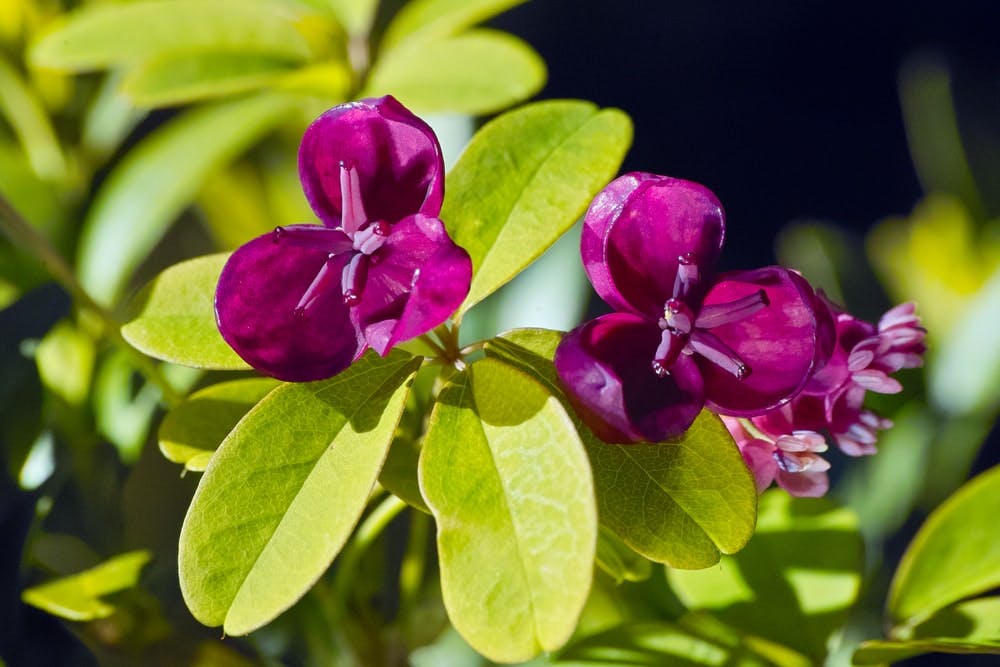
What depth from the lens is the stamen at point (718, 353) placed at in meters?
0.57

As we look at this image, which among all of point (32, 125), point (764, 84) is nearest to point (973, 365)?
point (764, 84)

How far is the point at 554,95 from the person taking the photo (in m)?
1.71

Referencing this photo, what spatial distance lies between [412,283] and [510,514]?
138 millimetres

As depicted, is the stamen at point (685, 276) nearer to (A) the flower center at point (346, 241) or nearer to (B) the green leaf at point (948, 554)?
(A) the flower center at point (346, 241)

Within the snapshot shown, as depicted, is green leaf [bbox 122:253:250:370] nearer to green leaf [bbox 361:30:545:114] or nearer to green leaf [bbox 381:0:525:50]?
green leaf [bbox 361:30:545:114]

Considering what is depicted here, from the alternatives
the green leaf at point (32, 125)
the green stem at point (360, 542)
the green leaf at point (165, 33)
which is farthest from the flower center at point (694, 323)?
the green leaf at point (32, 125)

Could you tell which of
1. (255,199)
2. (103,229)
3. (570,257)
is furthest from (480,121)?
(103,229)

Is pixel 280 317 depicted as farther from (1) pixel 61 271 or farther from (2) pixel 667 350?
(1) pixel 61 271

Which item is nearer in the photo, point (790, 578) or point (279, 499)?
point (279, 499)

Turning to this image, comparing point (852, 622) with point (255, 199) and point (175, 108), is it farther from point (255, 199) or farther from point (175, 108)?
point (175, 108)

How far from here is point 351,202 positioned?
61cm

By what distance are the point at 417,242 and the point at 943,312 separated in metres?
0.91

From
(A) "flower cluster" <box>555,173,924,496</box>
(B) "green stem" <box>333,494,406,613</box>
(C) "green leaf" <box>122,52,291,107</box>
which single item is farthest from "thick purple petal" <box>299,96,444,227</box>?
(C) "green leaf" <box>122,52,291,107</box>

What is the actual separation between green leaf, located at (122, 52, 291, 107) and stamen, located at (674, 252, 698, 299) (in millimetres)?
520
